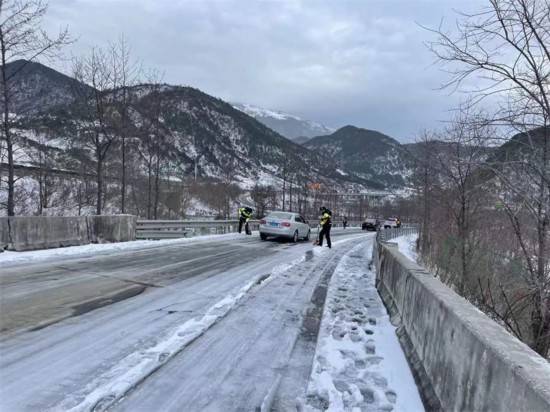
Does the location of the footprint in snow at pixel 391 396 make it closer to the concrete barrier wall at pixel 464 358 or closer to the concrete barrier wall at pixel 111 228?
the concrete barrier wall at pixel 464 358

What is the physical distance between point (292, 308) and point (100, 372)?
153 inches

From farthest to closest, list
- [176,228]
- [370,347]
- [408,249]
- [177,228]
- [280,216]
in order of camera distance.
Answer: [408,249]
[280,216]
[177,228]
[176,228]
[370,347]

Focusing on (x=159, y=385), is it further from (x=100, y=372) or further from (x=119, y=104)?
(x=119, y=104)

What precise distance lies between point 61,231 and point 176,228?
8.27 m

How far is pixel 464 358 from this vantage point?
3369mm

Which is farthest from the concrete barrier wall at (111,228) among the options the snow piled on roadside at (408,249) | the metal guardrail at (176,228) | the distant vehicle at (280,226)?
the snow piled on roadside at (408,249)

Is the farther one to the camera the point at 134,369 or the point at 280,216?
the point at 280,216

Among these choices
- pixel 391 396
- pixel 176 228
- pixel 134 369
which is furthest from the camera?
pixel 176 228

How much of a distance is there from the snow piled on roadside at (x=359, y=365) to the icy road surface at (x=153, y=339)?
103mm

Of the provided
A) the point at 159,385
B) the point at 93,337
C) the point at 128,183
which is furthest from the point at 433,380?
the point at 128,183

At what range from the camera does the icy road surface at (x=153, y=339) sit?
3992 mm

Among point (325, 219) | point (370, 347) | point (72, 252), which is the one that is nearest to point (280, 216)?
point (325, 219)

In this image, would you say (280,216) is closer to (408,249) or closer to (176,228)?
(176,228)

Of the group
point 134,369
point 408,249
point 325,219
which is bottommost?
point 408,249
